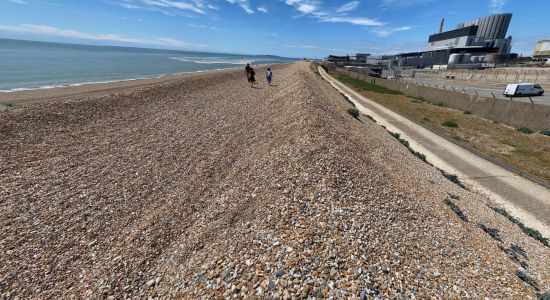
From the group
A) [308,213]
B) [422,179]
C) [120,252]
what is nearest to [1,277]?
[120,252]

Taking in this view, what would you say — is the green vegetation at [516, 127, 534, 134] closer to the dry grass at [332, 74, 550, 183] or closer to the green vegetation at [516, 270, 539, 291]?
the dry grass at [332, 74, 550, 183]

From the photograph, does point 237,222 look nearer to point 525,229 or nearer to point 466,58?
point 525,229

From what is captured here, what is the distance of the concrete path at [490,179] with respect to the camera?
1160cm

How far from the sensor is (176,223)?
8.88 m

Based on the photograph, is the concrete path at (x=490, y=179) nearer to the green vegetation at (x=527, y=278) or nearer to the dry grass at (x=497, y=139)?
the dry grass at (x=497, y=139)

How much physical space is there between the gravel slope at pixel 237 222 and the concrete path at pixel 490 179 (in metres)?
2.29

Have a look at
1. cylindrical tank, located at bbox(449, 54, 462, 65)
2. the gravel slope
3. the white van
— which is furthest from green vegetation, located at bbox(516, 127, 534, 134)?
cylindrical tank, located at bbox(449, 54, 462, 65)

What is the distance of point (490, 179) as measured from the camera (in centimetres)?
1477

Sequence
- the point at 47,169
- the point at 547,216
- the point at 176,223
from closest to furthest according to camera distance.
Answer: the point at 176,223 → the point at 547,216 → the point at 47,169

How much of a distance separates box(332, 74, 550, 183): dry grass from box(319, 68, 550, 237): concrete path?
1.42 metres

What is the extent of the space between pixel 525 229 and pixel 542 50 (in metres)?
174

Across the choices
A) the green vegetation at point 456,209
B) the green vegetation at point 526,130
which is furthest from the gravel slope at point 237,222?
the green vegetation at point 526,130

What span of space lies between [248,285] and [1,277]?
6882mm

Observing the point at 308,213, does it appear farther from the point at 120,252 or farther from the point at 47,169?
the point at 47,169
